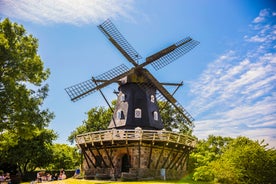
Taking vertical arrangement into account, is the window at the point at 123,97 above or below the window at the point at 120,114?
above

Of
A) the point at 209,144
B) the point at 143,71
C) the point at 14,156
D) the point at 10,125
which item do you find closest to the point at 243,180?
the point at 143,71

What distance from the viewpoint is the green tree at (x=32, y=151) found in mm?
32188

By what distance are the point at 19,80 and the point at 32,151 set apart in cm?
1792

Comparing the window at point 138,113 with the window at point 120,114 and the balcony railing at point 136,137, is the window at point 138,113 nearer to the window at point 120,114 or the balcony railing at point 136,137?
the window at point 120,114

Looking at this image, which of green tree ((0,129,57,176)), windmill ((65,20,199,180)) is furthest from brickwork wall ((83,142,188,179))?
green tree ((0,129,57,176))

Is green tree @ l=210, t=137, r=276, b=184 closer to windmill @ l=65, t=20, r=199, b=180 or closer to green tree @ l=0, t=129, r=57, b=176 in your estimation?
windmill @ l=65, t=20, r=199, b=180

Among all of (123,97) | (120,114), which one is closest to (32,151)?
(120,114)

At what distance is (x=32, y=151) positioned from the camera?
33531 mm

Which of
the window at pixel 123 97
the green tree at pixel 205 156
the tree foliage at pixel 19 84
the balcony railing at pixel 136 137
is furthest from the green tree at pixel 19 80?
the green tree at pixel 205 156

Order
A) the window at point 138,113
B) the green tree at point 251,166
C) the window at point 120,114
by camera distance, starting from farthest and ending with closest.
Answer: the window at point 120,114 < the window at point 138,113 < the green tree at point 251,166

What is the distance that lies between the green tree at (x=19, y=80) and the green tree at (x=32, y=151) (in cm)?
1446

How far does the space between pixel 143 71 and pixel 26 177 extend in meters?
21.5

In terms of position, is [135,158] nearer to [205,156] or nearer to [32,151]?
[205,156]

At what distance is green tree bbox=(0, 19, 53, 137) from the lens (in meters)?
16.8
